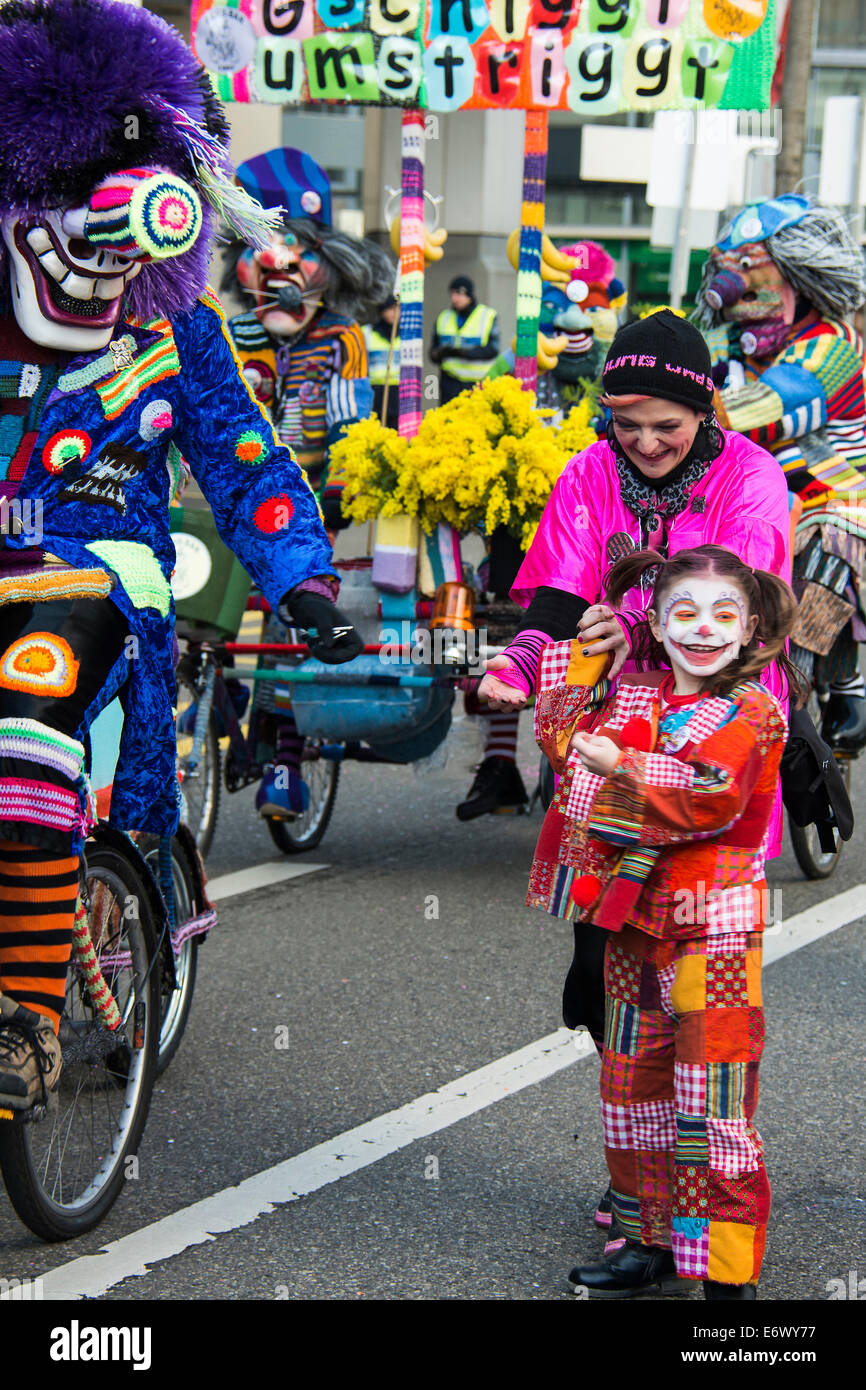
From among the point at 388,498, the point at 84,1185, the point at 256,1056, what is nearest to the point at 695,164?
the point at 388,498

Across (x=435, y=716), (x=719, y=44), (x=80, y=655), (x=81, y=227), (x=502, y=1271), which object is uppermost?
(x=719, y=44)

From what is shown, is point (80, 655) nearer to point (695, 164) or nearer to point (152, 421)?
point (152, 421)

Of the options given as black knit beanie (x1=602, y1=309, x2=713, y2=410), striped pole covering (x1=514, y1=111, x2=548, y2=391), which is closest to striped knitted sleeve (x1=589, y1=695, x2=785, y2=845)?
black knit beanie (x1=602, y1=309, x2=713, y2=410)

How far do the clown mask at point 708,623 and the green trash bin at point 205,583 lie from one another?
10.4 feet

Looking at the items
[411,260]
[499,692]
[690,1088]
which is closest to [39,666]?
[499,692]

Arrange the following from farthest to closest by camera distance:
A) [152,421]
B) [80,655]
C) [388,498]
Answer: [388,498] → [152,421] → [80,655]

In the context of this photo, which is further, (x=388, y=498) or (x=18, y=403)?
(x=388, y=498)

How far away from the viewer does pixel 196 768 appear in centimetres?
629

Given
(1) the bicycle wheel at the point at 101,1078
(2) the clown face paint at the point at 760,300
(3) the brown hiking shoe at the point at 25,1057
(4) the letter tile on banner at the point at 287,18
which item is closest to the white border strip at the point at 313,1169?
(1) the bicycle wheel at the point at 101,1078

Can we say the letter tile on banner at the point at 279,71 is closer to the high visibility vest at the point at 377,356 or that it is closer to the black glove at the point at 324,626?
the black glove at the point at 324,626

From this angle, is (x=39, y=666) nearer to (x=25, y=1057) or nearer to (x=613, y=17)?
(x=25, y=1057)
